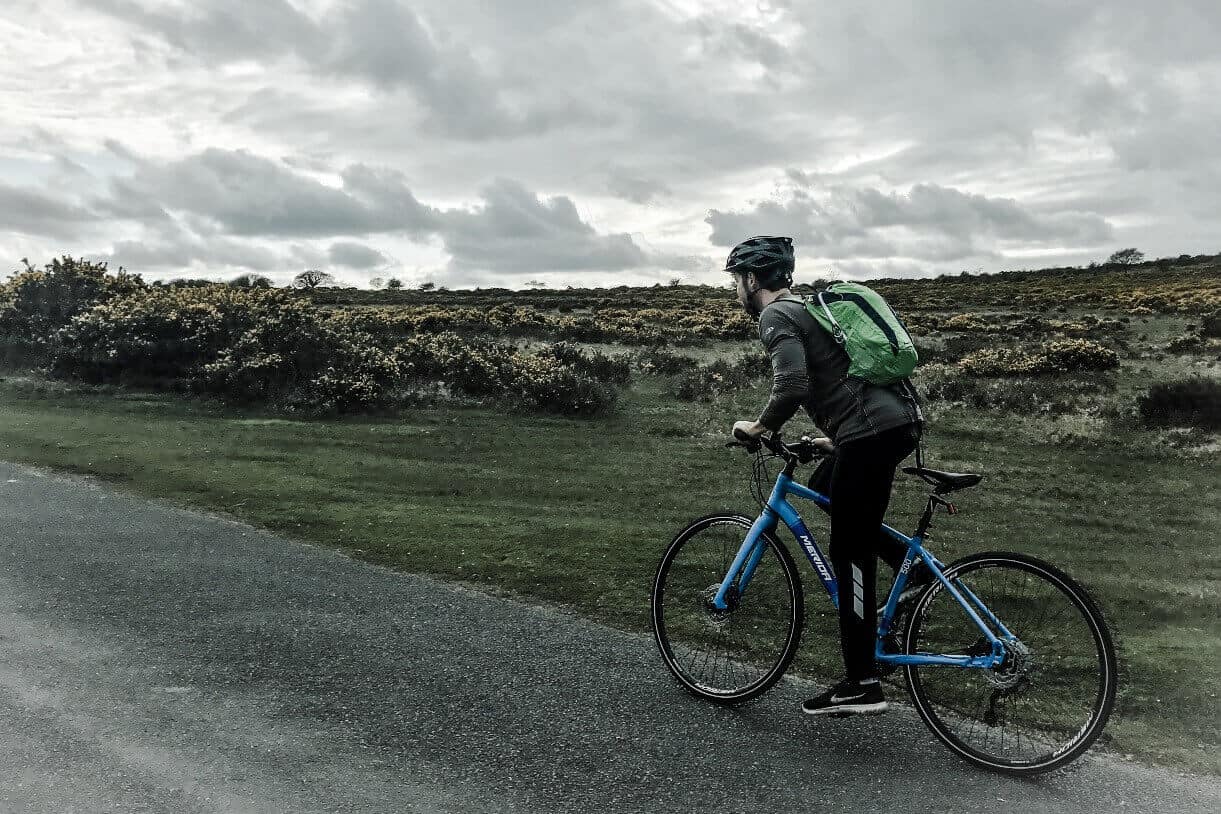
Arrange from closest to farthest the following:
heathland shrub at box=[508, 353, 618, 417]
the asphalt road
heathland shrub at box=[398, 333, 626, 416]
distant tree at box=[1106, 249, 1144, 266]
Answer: the asphalt road → heathland shrub at box=[508, 353, 618, 417] → heathland shrub at box=[398, 333, 626, 416] → distant tree at box=[1106, 249, 1144, 266]

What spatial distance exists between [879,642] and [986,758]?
26.2 inches

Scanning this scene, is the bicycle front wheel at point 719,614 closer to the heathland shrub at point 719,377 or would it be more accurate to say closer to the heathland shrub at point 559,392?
the heathland shrub at point 559,392

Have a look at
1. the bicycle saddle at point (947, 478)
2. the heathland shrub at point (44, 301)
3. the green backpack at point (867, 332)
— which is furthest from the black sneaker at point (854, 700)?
the heathland shrub at point (44, 301)

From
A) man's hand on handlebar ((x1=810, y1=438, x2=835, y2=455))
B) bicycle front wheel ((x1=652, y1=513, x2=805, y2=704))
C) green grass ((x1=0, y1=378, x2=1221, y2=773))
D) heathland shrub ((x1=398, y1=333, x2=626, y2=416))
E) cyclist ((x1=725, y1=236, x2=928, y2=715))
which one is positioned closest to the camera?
cyclist ((x1=725, y1=236, x2=928, y2=715))

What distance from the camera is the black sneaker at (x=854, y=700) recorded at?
13.8 ft

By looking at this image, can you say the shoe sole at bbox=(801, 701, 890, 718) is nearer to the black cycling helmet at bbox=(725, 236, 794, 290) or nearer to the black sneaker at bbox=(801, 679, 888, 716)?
the black sneaker at bbox=(801, 679, 888, 716)

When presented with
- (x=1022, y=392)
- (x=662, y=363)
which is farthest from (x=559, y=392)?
(x=1022, y=392)

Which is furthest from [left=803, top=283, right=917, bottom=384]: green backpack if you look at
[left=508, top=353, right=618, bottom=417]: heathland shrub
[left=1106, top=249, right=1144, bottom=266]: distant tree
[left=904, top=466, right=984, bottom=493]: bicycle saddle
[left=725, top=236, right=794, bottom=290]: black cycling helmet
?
[left=1106, top=249, right=1144, bottom=266]: distant tree

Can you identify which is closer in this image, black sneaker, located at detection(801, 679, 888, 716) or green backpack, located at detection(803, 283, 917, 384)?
green backpack, located at detection(803, 283, 917, 384)

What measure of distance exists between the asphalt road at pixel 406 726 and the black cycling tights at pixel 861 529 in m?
0.47

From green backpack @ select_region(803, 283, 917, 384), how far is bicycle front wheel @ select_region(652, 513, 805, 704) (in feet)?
3.67

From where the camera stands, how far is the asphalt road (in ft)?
12.0

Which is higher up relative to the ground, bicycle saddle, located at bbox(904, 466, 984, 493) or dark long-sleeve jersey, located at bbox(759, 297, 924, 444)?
dark long-sleeve jersey, located at bbox(759, 297, 924, 444)

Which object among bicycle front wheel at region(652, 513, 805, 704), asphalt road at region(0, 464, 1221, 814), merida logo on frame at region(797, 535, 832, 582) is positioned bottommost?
asphalt road at region(0, 464, 1221, 814)
